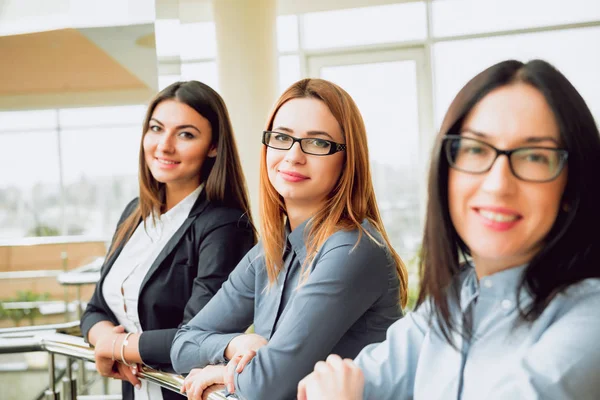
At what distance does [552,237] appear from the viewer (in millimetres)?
1045

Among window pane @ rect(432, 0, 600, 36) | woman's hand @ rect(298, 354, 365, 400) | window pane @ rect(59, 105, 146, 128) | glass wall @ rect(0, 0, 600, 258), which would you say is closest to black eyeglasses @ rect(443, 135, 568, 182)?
woman's hand @ rect(298, 354, 365, 400)

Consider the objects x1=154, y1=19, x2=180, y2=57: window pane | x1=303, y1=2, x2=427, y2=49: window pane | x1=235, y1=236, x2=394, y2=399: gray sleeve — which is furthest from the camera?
x1=303, y1=2, x2=427, y2=49: window pane

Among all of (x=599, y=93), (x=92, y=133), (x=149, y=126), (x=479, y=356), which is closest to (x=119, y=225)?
(x=149, y=126)

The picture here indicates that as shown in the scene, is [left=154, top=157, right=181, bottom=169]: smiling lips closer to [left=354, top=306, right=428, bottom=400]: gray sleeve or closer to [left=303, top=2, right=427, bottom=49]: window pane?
[left=354, top=306, right=428, bottom=400]: gray sleeve

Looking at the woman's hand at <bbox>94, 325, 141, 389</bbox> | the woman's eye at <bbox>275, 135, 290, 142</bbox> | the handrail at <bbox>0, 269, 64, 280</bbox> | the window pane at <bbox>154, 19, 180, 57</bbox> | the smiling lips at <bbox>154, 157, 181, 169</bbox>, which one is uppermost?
the window pane at <bbox>154, 19, 180, 57</bbox>

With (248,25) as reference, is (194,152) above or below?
below

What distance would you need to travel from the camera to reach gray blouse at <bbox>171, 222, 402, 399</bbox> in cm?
155

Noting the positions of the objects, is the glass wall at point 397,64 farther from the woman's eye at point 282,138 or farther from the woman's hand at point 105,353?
the woman's eye at point 282,138

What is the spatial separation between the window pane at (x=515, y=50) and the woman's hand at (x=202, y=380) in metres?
6.16

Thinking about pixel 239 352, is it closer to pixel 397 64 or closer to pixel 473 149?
pixel 473 149

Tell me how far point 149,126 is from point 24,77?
9.99 ft

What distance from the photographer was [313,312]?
155cm

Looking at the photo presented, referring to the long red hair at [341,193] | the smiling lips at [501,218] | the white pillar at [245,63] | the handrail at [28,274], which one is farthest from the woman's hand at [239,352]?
the white pillar at [245,63]

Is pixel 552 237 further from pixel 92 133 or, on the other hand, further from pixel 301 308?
pixel 92 133
